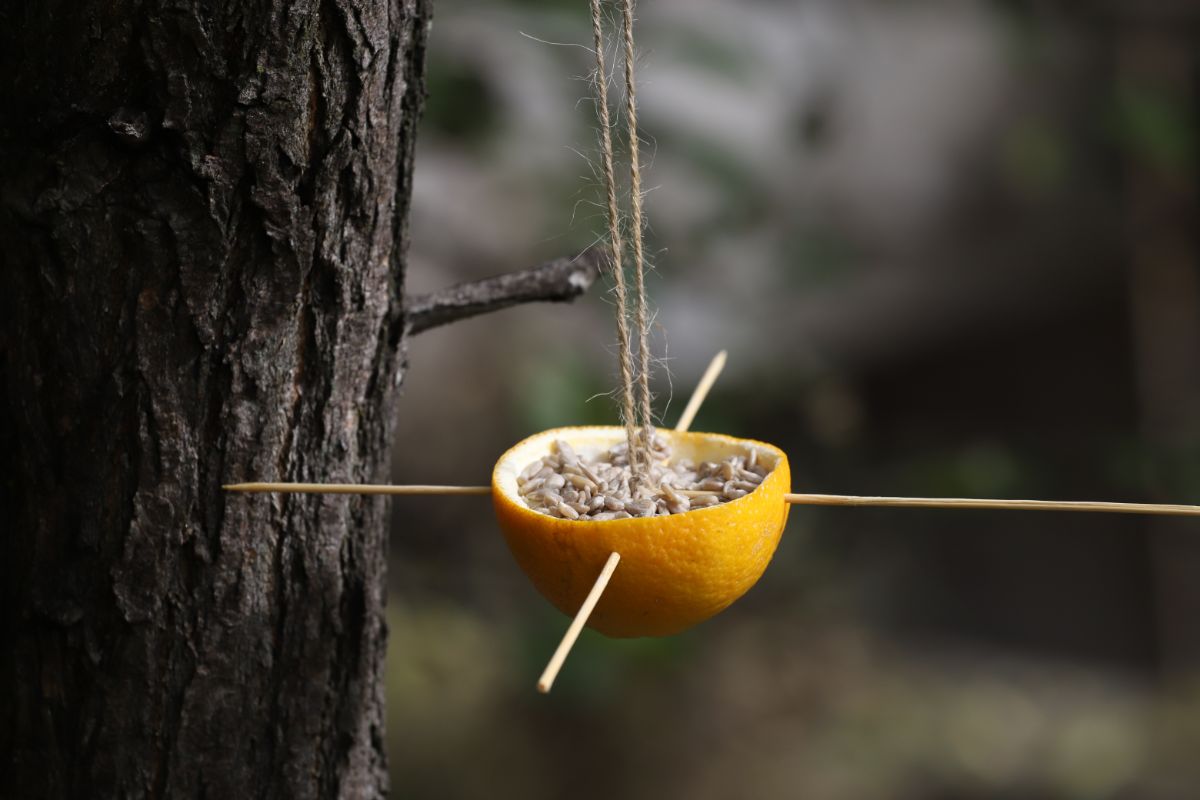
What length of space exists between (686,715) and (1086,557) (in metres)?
1.35

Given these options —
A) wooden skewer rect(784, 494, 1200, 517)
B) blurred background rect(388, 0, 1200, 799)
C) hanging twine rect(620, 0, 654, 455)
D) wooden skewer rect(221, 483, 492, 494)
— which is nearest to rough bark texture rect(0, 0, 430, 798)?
wooden skewer rect(221, 483, 492, 494)

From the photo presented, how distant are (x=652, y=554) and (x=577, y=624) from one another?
2.7 inches

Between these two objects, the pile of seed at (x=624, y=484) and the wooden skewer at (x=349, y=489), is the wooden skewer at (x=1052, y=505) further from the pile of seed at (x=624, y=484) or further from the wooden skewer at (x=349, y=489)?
the wooden skewer at (x=349, y=489)

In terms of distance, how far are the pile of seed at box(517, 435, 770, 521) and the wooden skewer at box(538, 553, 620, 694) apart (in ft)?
0.15

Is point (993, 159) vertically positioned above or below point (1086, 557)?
above

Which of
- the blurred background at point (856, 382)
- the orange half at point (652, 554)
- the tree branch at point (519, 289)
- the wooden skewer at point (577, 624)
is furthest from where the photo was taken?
the blurred background at point (856, 382)

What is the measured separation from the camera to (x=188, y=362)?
0.57 metres

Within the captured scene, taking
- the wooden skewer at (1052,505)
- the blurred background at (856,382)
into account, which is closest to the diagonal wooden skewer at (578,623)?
the wooden skewer at (1052,505)

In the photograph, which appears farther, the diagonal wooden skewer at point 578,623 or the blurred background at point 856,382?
the blurred background at point 856,382

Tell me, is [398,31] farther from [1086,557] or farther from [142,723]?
[1086,557]

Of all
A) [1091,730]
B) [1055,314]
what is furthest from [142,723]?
[1055,314]

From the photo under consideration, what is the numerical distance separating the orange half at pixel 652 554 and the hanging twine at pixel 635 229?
0.22 ft

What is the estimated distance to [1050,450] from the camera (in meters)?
2.19

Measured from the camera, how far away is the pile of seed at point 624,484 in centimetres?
56
